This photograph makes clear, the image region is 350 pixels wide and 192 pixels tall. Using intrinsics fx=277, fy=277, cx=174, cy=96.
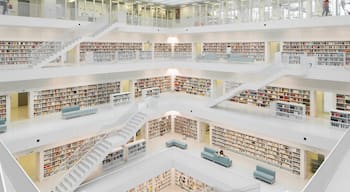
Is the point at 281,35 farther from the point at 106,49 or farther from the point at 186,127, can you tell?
the point at 106,49

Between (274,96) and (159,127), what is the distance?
244 inches

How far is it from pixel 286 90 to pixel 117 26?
8.55 metres

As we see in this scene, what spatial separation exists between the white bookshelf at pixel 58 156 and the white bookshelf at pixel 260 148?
6033 millimetres

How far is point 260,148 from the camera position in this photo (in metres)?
11.8

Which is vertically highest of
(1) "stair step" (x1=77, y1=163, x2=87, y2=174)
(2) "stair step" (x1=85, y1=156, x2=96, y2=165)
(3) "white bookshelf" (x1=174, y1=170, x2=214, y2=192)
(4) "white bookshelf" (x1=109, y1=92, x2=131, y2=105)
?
(4) "white bookshelf" (x1=109, y1=92, x2=131, y2=105)

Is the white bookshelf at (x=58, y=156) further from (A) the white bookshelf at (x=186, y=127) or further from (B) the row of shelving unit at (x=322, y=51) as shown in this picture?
(B) the row of shelving unit at (x=322, y=51)

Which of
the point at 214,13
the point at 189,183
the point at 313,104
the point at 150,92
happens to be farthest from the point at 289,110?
the point at 214,13

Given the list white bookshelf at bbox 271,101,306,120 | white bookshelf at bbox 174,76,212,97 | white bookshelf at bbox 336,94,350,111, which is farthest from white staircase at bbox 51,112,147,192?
white bookshelf at bbox 336,94,350,111

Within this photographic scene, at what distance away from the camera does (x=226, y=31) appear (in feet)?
48.0

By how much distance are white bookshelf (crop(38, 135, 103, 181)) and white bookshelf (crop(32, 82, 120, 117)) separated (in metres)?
1.99

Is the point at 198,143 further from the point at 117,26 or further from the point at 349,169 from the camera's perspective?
the point at 349,169

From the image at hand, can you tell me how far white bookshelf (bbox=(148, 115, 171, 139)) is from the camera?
14.7 metres

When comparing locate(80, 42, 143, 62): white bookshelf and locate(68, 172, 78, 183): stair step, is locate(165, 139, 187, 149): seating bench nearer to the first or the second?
locate(80, 42, 143, 62): white bookshelf

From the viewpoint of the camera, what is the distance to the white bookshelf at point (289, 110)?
11.0m
